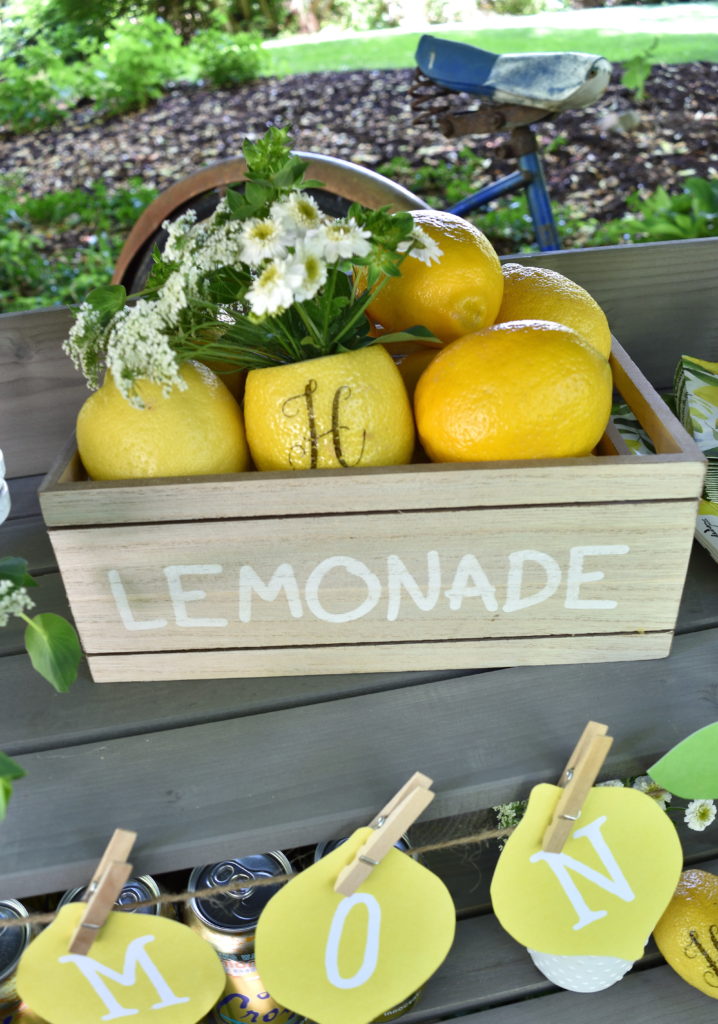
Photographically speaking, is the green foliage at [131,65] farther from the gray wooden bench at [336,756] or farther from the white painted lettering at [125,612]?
the white painted lettering at [125,612]

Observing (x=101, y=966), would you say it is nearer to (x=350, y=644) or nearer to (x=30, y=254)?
(x=350, y=644)

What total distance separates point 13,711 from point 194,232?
418 millimetres

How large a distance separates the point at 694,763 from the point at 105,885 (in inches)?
17.1

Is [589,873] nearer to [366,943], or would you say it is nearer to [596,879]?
[596,879]

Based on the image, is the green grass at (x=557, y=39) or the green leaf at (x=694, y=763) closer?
the green leaf at (x=694, y=763)

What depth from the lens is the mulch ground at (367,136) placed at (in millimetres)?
4059

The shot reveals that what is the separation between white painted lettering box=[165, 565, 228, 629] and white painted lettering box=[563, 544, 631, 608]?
27cm

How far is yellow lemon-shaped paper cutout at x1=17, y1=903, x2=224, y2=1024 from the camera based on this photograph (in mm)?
609

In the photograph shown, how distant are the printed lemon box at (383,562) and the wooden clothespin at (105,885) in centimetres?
16

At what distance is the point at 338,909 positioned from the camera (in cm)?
65

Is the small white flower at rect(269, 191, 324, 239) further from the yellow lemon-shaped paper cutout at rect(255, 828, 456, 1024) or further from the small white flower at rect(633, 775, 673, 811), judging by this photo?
the small white flower at rect(633, 775, 673, 811)

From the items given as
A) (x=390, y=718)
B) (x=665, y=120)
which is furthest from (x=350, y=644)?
(x=665, y=120)

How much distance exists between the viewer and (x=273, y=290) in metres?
0.52

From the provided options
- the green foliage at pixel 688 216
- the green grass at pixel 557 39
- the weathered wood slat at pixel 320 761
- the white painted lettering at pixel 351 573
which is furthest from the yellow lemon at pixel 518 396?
the green grass at pixel 557 39
